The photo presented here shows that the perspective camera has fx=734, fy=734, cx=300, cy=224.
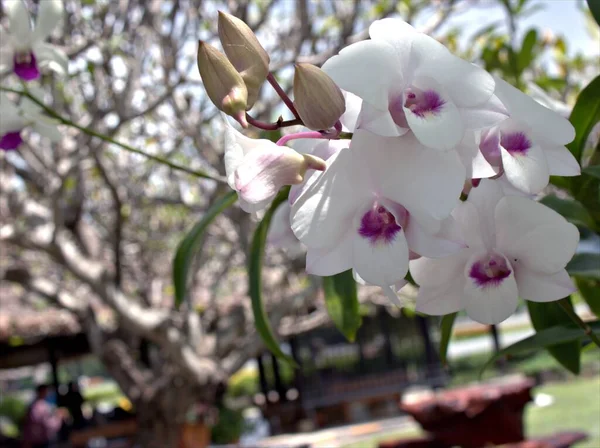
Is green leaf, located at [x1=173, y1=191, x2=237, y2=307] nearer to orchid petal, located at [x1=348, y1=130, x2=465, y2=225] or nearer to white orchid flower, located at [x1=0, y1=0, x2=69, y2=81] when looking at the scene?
white orchid flower, located at [x1=0, y1=0, x2=69, y2=81]

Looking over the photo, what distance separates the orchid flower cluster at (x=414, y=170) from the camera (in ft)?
1.21

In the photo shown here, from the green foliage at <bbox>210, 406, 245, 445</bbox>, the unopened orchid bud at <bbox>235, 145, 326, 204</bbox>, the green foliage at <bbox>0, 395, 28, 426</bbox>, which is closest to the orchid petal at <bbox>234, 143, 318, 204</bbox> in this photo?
the unopened orchid bud at <bbox>235, 145, 326, 204</bbox>

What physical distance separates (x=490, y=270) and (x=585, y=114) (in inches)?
9.6

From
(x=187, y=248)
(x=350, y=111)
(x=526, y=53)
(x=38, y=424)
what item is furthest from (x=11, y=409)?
(x=350, y=111)

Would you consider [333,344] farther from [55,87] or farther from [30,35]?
[30,35]

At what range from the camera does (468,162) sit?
1.28ft

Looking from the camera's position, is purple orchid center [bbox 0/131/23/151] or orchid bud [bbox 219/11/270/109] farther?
purple orchid center [bbox 0/131/23/151]

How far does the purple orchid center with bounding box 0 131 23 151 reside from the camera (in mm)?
662

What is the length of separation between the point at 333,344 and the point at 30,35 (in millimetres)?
11916

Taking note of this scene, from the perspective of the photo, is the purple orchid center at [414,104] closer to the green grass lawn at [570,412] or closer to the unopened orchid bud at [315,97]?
the unopened orchid bud at [315,97]

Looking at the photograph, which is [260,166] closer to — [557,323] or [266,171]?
[266,171]

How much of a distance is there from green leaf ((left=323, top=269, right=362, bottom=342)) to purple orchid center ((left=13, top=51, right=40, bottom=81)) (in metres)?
0.35

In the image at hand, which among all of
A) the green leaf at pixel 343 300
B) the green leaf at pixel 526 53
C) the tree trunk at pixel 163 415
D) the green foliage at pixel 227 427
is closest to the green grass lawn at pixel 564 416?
the green foliage at pixel 227 427

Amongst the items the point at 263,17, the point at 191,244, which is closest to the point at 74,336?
the point at 263,17
